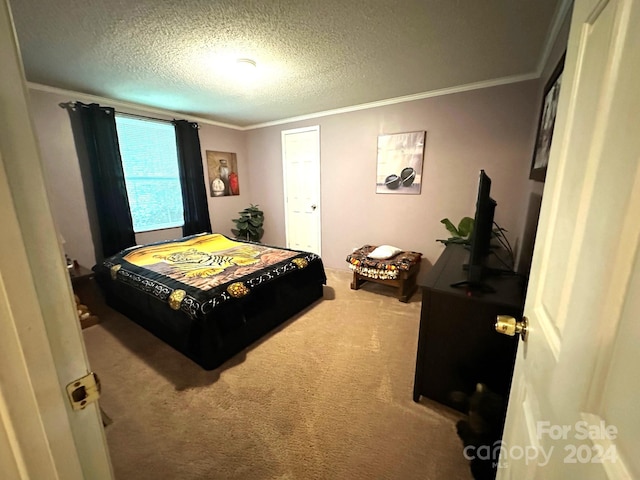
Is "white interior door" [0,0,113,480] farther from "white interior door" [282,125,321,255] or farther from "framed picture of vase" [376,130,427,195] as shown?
"white interior door" [282,125,321,255]

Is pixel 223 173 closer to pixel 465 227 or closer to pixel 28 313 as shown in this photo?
pixel 465 227

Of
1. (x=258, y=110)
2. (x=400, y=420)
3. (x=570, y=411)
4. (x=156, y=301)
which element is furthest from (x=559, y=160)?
(x=258, y=110)

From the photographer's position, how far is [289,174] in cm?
434

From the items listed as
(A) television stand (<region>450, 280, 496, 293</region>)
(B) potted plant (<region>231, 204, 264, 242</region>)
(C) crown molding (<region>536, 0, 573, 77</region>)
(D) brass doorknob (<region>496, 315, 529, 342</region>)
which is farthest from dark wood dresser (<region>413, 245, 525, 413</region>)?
(B) potted plant (<region>231, 204, 264, 242</region>)

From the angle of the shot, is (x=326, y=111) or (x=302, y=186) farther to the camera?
(x=302, y=186)

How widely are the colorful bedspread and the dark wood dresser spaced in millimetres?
1424

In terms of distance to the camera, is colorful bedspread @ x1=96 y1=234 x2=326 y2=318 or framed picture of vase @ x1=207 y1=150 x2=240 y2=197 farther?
framed picture of vase @ x1=207 y1=150 x2=240 y2=197

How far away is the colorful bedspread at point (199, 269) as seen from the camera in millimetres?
2000

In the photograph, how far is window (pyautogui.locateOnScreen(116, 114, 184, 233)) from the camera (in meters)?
3.35

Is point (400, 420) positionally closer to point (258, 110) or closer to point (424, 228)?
point (424, 228)

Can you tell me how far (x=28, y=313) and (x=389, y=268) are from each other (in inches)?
111

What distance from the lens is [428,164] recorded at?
3.12 meters

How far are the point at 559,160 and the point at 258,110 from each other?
3.69m

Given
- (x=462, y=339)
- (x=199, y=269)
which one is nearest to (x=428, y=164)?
(x=462, y=339)
